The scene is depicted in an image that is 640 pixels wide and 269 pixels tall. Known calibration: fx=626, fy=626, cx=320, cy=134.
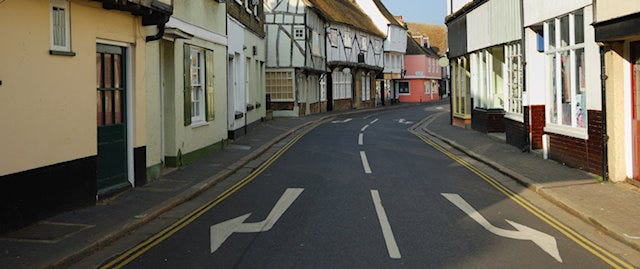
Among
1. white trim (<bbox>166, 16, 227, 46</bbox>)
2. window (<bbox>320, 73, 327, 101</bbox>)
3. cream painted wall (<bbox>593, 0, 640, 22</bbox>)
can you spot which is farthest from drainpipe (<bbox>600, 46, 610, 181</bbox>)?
window (<bbox>320, 73, 327, 101</bbox>)

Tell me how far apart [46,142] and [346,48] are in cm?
4207

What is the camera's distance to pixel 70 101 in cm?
927

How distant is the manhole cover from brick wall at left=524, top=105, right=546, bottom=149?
11895 mm

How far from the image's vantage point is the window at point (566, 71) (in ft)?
44.0

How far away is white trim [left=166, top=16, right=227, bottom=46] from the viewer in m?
13.8

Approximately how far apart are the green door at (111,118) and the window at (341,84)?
37.0 m

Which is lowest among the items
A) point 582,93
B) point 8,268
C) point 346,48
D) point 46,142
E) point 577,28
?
point 8,268

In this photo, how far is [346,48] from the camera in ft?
163

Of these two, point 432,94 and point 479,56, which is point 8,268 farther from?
point 432,94

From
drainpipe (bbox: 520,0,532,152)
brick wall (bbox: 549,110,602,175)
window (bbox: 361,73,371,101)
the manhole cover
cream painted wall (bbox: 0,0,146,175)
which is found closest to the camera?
the manhole cover

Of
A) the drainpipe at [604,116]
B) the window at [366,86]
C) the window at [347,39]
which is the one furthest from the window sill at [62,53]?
the window at [366,86]

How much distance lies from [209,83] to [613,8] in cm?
986

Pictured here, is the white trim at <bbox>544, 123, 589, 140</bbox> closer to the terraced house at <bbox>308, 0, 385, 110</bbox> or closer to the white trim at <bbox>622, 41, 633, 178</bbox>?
the white trim at <bbox>622, 41, 633, 178</bbox>

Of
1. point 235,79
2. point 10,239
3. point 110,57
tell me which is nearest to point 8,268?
point 10,239
